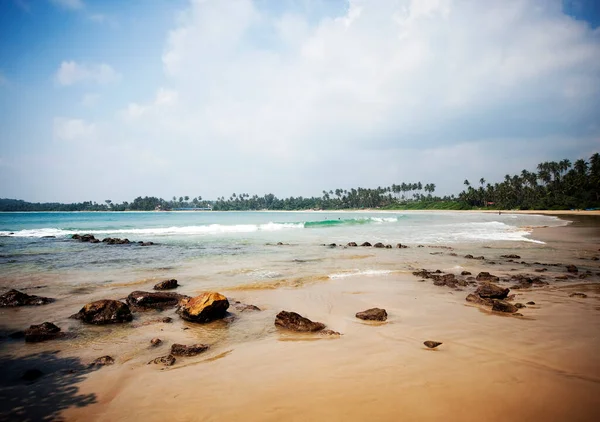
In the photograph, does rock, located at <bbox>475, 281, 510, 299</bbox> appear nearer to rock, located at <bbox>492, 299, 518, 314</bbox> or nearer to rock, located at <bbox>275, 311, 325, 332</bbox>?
rock, located at <bbox>492, 299, 518, 314</bbox>

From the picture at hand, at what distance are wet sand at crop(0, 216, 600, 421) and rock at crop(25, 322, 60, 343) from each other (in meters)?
0.33

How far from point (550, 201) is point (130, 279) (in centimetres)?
11472

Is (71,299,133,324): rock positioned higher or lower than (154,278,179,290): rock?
higher

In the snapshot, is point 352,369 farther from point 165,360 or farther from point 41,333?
point 41,333

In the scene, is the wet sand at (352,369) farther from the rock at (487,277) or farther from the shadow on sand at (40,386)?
the rock at (487,277)

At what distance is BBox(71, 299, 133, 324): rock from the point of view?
694cm

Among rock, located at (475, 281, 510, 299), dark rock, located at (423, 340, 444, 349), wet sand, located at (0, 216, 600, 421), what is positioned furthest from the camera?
rock, located at (475, 281, 510, 299)

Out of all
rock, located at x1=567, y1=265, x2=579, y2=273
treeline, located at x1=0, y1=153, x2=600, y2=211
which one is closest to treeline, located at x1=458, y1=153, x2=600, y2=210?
treeline, located at x1=0, y1=153, x2=600, y2=211

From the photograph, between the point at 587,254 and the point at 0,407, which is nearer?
the point at 0,407

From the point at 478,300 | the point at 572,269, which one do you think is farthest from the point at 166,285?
the point at 572,269

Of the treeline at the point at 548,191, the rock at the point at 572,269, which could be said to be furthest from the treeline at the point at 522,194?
the rock at the point at 572,269

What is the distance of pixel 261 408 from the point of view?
368 cm

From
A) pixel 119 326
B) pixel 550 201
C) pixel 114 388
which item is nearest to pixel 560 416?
pixel 114 388

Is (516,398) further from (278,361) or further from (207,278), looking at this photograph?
(207,278)
